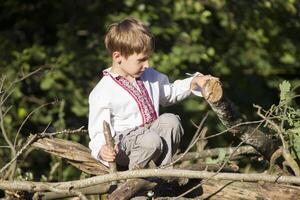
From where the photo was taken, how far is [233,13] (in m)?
9.52

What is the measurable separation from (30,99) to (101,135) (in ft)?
14.7

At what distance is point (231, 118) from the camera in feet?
16.1

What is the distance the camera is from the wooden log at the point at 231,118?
4773 millimetres

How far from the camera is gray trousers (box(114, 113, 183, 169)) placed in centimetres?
486

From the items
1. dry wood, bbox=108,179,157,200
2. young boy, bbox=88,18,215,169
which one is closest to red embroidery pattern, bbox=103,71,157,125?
young boy, bbox=88,18,215,169

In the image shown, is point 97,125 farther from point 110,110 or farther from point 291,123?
point 291,123

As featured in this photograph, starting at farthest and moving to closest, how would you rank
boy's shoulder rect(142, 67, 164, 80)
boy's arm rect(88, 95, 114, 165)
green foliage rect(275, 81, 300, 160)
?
boy's shoulder rect(142, 67, 164, 80), green foliage rect(275, 81, 300, 160), boy's arm rect(88, 95, 114, 165)

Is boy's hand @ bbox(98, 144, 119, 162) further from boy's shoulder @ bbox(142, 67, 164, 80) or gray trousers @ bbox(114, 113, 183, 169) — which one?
boy's shoulder @ bbox(142, 67, 164, 80)

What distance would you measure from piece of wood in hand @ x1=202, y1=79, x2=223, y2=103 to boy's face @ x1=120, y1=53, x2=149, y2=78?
0.40 m

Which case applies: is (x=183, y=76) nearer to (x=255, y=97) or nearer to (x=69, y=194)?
(x=255, y=97)

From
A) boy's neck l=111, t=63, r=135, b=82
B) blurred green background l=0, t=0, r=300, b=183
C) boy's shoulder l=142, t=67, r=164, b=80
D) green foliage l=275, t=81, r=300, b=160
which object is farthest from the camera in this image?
blurred green background l=0, t=0, r=300, b=183

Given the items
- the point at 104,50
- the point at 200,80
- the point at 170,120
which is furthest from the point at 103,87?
the point at 104,50

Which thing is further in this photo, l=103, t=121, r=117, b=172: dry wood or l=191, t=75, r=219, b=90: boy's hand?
l=191, t=75, r=219, b=90: boy's hand

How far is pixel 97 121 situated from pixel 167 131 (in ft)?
1.17
